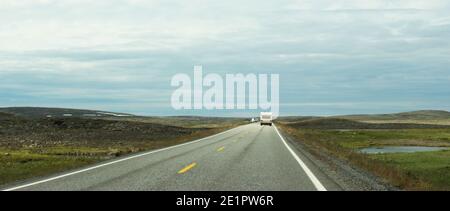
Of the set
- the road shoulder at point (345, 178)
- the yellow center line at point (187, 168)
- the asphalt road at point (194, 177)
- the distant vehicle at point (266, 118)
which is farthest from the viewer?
the distant vehicle at point (266, 118)

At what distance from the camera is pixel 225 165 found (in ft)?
57.5

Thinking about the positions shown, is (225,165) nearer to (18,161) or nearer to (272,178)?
(272,178)

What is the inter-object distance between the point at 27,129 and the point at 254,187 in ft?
169

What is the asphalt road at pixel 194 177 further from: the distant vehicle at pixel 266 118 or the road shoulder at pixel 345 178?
the distant vehicle at pixel 266 118

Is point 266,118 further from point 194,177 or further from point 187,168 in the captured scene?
point 194,177

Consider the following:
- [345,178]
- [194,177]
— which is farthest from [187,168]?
[345,178]

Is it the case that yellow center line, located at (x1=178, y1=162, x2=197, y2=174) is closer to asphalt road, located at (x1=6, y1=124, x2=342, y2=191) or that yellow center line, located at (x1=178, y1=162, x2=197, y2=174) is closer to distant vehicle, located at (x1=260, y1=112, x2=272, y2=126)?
asphalt road, located at (x1=6, y1=124, x2=342, y2=191)

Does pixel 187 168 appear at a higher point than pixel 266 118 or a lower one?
higher

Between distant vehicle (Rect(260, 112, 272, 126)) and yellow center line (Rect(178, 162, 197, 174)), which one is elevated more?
yellow center line (Rect(178, 162, 197, 174))

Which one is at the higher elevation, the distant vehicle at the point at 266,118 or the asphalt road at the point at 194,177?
the asphalt road at the point at 194,177

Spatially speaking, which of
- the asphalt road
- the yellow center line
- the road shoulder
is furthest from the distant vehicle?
the yellow center line

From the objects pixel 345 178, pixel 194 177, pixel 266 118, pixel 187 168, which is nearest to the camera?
pixel 194 177

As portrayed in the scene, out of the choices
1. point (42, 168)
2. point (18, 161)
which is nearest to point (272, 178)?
point (42, 168)

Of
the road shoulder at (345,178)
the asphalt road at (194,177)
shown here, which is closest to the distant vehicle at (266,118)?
the asphalt road at (194,177)
